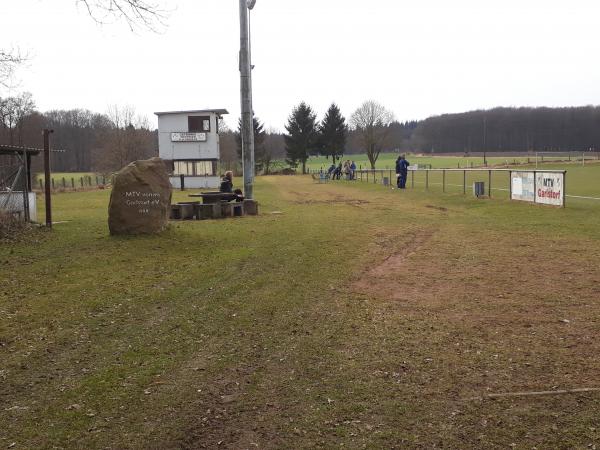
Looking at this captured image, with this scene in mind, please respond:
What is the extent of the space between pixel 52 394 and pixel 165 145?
4278 cm

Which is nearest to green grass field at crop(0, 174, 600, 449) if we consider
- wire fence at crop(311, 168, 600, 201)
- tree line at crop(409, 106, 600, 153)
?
wire fence at crop(311, 168, 600, 201)

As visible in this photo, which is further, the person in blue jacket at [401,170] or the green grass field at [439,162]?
the green grass field at [439,162]

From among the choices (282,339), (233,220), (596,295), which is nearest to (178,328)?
(282,339)

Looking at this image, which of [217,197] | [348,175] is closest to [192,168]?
[348,175]

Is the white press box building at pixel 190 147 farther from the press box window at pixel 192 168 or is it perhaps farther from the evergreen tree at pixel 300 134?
the evergreen tree at pixel 300 134

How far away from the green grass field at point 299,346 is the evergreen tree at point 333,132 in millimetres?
83179

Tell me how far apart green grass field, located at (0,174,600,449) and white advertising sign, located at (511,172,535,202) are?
29.4 ft

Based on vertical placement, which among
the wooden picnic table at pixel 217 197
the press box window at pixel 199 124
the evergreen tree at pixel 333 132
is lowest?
the wooden picnic table at pixel 217 197

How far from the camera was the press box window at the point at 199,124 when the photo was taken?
4559 centimetres

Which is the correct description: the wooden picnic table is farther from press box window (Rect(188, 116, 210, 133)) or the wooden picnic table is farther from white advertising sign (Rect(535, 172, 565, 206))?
press box window (Rect(188, 116, 210, 133))

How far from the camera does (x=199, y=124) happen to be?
150 feet

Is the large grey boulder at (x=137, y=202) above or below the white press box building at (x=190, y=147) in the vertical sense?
below

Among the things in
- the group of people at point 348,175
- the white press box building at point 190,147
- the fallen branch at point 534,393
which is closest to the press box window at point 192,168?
the white press box building at point 190,147

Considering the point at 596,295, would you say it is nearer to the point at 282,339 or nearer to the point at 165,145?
the point at 282,339
